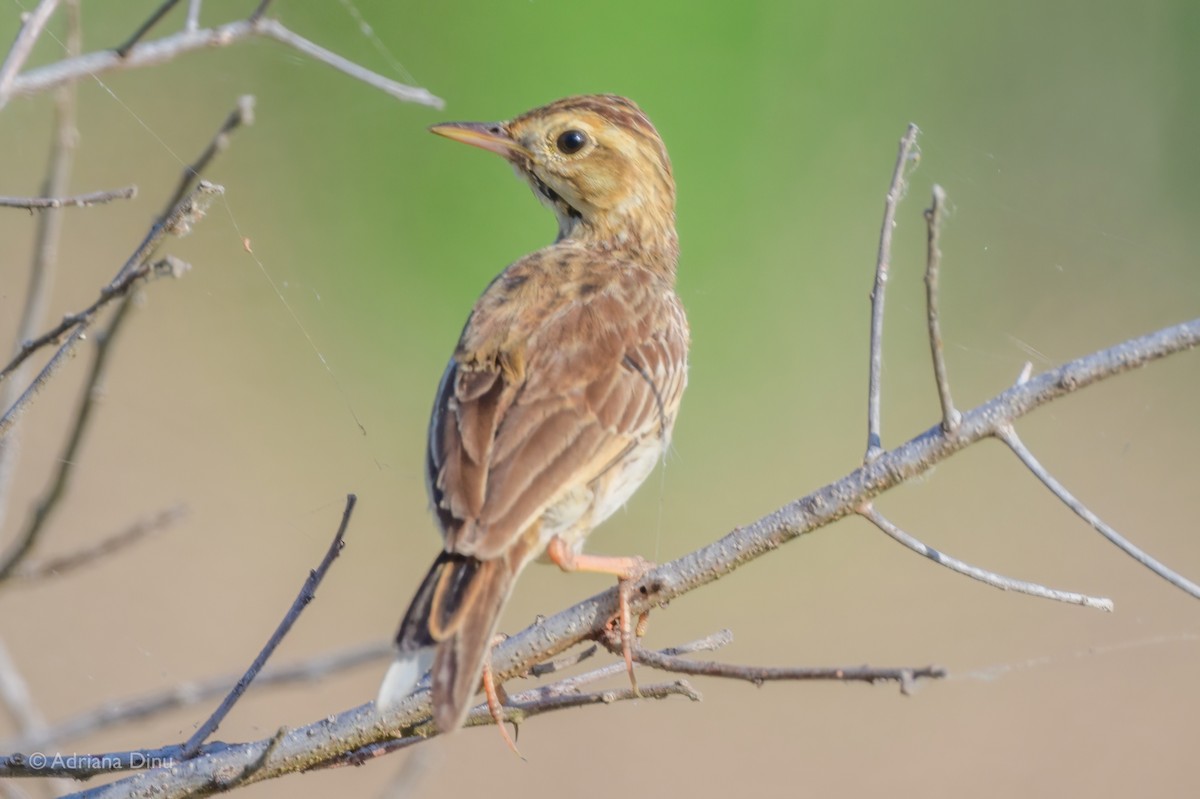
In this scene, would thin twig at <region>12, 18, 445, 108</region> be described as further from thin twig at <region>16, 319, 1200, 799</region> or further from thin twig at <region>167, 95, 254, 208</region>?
thin twig at <region>16, 319, 1200, 799</region>

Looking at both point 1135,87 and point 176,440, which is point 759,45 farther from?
point 176,440

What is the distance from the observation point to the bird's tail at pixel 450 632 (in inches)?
110

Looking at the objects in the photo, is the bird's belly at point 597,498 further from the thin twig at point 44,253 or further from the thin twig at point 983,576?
the thin twig at point 44,253

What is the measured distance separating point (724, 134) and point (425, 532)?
10.3 feet

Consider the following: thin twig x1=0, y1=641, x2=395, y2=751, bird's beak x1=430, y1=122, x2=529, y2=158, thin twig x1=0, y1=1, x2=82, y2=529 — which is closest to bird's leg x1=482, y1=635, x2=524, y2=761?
thin twig x1=0, y1=641, x2=395, y2=751

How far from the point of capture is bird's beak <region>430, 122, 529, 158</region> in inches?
174

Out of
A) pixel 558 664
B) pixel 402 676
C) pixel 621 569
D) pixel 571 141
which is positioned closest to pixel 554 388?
pixel 621 569

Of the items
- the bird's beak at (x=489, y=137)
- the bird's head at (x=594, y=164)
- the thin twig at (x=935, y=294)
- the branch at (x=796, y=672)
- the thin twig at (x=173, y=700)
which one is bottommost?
the thin twig at (x=173, y=700)

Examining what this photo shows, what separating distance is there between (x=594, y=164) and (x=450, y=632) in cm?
218

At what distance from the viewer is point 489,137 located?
4492 millimetres

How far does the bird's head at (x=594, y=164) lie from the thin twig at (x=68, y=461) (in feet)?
5.00

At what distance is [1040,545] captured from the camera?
8805mm

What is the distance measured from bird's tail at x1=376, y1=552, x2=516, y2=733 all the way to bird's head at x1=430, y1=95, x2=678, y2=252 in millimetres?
1796

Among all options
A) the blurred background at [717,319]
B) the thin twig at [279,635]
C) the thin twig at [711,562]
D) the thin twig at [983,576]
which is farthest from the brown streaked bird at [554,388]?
the blurred background at [717,319]
